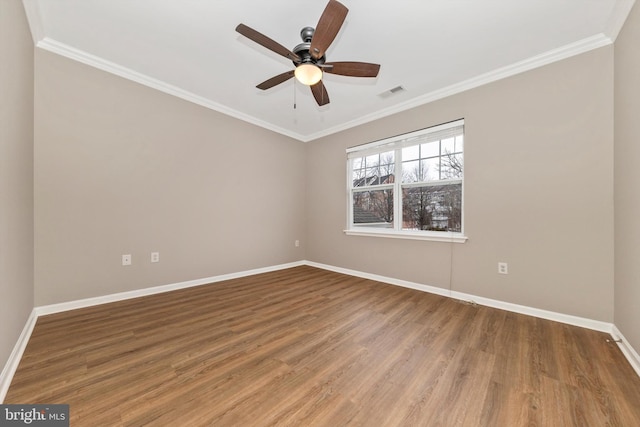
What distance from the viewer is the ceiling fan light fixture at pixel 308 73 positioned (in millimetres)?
1952

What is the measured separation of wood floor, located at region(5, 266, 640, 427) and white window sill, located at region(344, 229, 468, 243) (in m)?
0.84

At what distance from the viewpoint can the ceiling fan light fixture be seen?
6.40 ft

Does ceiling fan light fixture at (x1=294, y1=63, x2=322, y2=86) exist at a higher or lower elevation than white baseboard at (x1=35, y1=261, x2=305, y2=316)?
higher

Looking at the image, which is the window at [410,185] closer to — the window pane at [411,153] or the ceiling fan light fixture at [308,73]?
the window pane at [411,153]

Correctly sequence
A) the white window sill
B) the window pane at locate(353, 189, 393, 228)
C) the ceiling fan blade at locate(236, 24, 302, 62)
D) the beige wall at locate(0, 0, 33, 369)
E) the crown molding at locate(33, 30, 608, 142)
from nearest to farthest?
1. the beige wall at locate(0, 0, 33, 369)
2. the ceiling fan blade at locate(236, 24, 302, 62)
3. the crown molding at locate(33, 30, 608, 142)
4. the white window sill
5. the window pane at locate(353, 189, 393, 228)

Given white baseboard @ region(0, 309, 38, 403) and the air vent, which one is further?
the air vent

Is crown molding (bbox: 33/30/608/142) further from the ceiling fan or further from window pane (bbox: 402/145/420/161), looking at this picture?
the ceiling fan

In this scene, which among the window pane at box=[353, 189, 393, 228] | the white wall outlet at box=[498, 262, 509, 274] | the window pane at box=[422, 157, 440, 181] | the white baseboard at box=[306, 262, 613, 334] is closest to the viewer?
the white baseboard at box=[306, 262, 613, 334]

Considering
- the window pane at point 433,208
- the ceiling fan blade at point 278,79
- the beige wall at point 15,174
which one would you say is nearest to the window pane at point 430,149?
the window pane at point 433,208

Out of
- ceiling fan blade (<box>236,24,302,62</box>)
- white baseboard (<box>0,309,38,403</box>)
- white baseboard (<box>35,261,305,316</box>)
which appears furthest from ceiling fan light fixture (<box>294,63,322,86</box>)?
white baseboard (<box>35,261,305,316</box>)

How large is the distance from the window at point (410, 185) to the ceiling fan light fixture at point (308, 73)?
6.49 feet

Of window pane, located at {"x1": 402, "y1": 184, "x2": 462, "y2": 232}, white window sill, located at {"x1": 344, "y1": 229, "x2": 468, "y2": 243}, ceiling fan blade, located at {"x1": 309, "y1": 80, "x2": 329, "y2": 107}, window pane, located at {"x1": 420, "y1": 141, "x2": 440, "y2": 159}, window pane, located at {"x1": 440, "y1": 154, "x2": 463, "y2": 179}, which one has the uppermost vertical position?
ceiling fan blade, located at {"x1": 309, "y1": 80, "x2": 329, "y2": 107}

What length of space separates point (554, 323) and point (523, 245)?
0.76 m

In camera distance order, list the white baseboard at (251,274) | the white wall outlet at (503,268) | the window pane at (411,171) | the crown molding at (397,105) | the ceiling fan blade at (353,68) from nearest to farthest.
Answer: the white baseboard at (251,274), the ceiling fan blade at (353,68), the crown molding at (397,105), the white wall outlet at (503,268), the window pane at (411,171)
